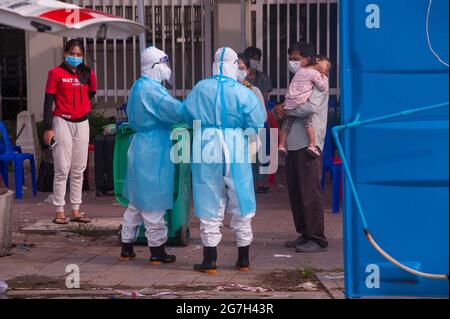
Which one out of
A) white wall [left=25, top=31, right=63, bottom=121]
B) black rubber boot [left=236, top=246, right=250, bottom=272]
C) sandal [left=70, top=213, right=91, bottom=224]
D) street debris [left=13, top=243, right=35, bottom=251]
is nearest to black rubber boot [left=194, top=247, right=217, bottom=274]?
black rubber boot [left=236, top=246, right=250, bottom=272]

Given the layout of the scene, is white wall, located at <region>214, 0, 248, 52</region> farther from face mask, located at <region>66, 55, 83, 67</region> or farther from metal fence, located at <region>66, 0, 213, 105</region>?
face mask, located at <region>66, 55, 83, 67</region>

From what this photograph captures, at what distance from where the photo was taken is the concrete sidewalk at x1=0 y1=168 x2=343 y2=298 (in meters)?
7.34

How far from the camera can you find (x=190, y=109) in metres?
7.70

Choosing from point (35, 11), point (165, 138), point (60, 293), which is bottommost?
point (60, 293)

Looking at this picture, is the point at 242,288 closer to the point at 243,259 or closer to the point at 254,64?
Result: the point at 243,259

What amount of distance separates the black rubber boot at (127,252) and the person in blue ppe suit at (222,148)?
2.65 feet

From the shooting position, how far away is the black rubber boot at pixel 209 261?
25.7ft

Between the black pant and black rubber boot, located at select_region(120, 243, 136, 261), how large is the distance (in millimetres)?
1514

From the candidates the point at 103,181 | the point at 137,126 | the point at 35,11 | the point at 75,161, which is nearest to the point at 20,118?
the point at 103,181

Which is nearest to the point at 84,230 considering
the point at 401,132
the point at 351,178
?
the point at 351,178

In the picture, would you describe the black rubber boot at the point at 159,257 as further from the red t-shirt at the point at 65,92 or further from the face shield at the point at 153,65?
the red t-shirt at the point at 65,92

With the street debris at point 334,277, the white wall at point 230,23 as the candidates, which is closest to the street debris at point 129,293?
the street debris at point 334,277

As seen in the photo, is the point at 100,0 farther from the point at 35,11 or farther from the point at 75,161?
the point at 35,11

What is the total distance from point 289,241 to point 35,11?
3.83 meters
